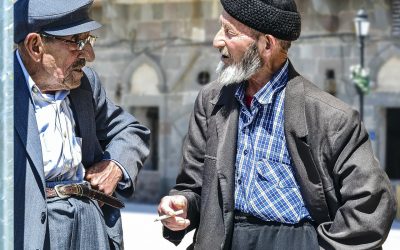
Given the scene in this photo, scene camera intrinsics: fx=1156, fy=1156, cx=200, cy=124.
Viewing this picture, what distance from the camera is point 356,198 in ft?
13.1

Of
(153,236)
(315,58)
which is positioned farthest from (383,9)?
(153,236)

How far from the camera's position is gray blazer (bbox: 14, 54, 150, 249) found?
3.83 metres

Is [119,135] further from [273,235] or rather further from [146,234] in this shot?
[146,234]

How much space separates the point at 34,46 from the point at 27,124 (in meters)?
0.30

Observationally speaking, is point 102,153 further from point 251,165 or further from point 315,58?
point 315,58

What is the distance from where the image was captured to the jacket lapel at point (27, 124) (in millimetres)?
3838

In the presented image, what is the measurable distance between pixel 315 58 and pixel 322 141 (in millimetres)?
16489

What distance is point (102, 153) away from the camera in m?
4.27

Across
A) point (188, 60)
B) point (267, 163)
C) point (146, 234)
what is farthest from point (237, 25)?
point (188, 60)

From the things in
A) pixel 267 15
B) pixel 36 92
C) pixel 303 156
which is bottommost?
pixel 303 156

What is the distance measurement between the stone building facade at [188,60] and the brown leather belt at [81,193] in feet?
51.9

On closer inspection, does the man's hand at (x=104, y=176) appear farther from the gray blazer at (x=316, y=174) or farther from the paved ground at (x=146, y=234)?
the paved ground at (x=146, y=234)

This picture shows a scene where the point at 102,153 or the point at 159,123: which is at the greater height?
the point at 102,153

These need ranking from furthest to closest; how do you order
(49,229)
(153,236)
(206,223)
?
(153,236)
(206,223)
(49,229)
